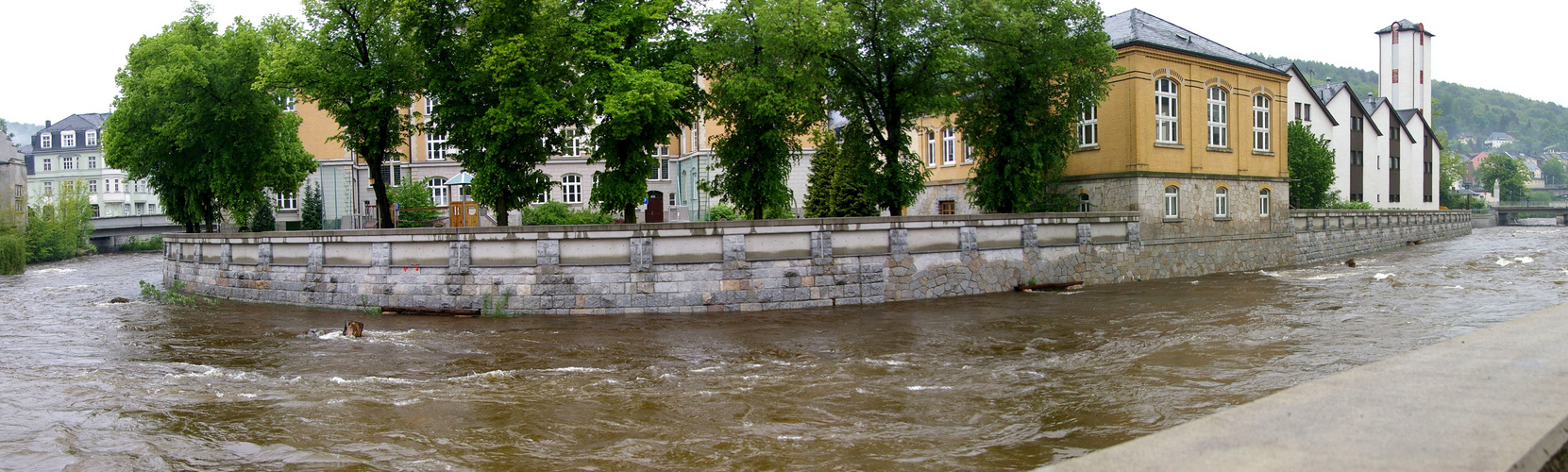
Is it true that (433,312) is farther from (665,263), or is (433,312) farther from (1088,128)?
(1088,128)

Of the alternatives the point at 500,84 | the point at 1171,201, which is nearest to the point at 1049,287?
the point at 1171,201

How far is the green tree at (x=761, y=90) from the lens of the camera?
2259cm

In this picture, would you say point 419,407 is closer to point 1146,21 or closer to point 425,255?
point 425,255

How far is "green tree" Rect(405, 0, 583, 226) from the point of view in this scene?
74.3 ft

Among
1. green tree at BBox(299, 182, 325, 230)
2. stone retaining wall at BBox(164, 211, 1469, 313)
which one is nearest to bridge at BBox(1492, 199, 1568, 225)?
stone retaining wall at BBox(164, 211, 1469, 313)

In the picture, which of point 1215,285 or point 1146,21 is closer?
point 1215,285

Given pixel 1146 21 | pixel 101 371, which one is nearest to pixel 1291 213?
pixel 1146 21

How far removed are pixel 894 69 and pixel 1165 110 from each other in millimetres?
11416

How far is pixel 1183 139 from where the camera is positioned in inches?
1233

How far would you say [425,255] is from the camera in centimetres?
2181

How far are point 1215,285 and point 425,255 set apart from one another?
21.4 metres

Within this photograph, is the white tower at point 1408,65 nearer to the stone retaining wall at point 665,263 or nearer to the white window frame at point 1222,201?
the white window frame at point 1222,201

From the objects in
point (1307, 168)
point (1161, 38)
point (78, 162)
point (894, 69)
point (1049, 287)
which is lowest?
point (1049, 287)

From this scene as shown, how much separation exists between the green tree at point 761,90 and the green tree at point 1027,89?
18.3 ft
